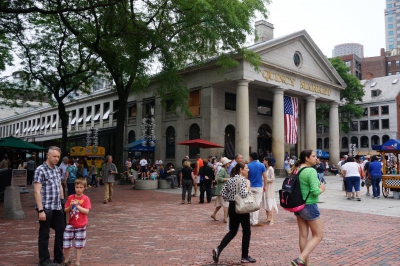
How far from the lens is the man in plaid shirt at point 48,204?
18.0 ft

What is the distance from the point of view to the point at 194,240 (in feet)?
25.4

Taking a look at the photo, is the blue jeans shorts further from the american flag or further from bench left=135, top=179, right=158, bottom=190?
the american flag

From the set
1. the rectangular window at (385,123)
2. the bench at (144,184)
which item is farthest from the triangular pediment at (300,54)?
the rectangular window at (385,123)

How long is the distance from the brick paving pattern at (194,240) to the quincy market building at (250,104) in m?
15.8

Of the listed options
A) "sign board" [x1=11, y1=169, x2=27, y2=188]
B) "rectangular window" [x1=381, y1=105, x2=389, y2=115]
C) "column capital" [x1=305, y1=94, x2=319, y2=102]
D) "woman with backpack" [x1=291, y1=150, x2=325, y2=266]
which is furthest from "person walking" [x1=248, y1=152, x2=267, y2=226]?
"rectangular window" [x1=381, y1=105, x2=389, y2=115]

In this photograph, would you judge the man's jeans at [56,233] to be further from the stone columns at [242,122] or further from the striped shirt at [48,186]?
the stone columns at [242,122]

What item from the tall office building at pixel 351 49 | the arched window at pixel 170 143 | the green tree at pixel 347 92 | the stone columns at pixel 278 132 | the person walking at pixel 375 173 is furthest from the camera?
the tall office building at pixel 351 49

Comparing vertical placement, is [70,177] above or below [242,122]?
below

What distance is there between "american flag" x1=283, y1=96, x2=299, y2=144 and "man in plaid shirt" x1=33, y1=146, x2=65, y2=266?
25867mm

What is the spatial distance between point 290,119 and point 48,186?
26838 mm

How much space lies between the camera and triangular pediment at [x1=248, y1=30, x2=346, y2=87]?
28.9 meters

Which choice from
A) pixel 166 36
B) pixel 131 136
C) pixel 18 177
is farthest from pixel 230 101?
pixel 18 177

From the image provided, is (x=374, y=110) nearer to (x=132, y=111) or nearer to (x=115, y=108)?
(x=132, y=111)

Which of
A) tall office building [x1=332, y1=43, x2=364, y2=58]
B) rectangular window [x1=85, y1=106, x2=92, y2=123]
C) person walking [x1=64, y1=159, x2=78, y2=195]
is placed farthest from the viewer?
tall office building [x1=332, y1=43, x2=364, y2=58]
